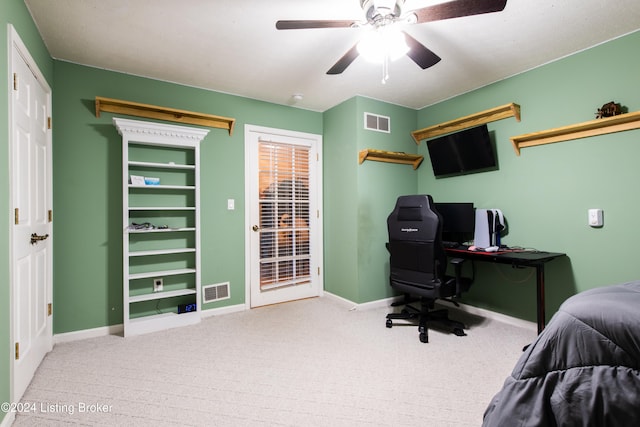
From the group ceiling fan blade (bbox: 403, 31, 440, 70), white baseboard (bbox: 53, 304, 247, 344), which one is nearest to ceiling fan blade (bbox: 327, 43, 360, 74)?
ceiling fan blade (bbox: 403, 31, 440, 70)

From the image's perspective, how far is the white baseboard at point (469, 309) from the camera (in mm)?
2910

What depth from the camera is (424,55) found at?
2.00 metres

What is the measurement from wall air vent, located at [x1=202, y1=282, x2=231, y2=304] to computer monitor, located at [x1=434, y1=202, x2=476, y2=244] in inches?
99.8

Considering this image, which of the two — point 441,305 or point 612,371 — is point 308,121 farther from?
point 612,371

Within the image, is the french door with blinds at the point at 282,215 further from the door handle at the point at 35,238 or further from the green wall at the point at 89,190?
the door handle at the point at 35,238

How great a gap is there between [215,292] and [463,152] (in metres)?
3.23

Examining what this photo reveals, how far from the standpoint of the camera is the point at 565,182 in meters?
2.65

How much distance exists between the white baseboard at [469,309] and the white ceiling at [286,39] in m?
2.48

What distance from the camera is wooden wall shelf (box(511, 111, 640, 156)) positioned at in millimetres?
2250

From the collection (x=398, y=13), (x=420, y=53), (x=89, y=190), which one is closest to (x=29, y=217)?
(x=89, y=190)

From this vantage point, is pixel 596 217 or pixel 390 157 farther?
pixel 390 157

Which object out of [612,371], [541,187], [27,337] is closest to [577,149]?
[541,187]

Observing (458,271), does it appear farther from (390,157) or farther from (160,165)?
(160,165)

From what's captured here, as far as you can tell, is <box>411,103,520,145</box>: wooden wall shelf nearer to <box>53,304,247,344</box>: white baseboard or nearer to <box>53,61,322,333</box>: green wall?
<box>53,61,322,333</box>: green wall
